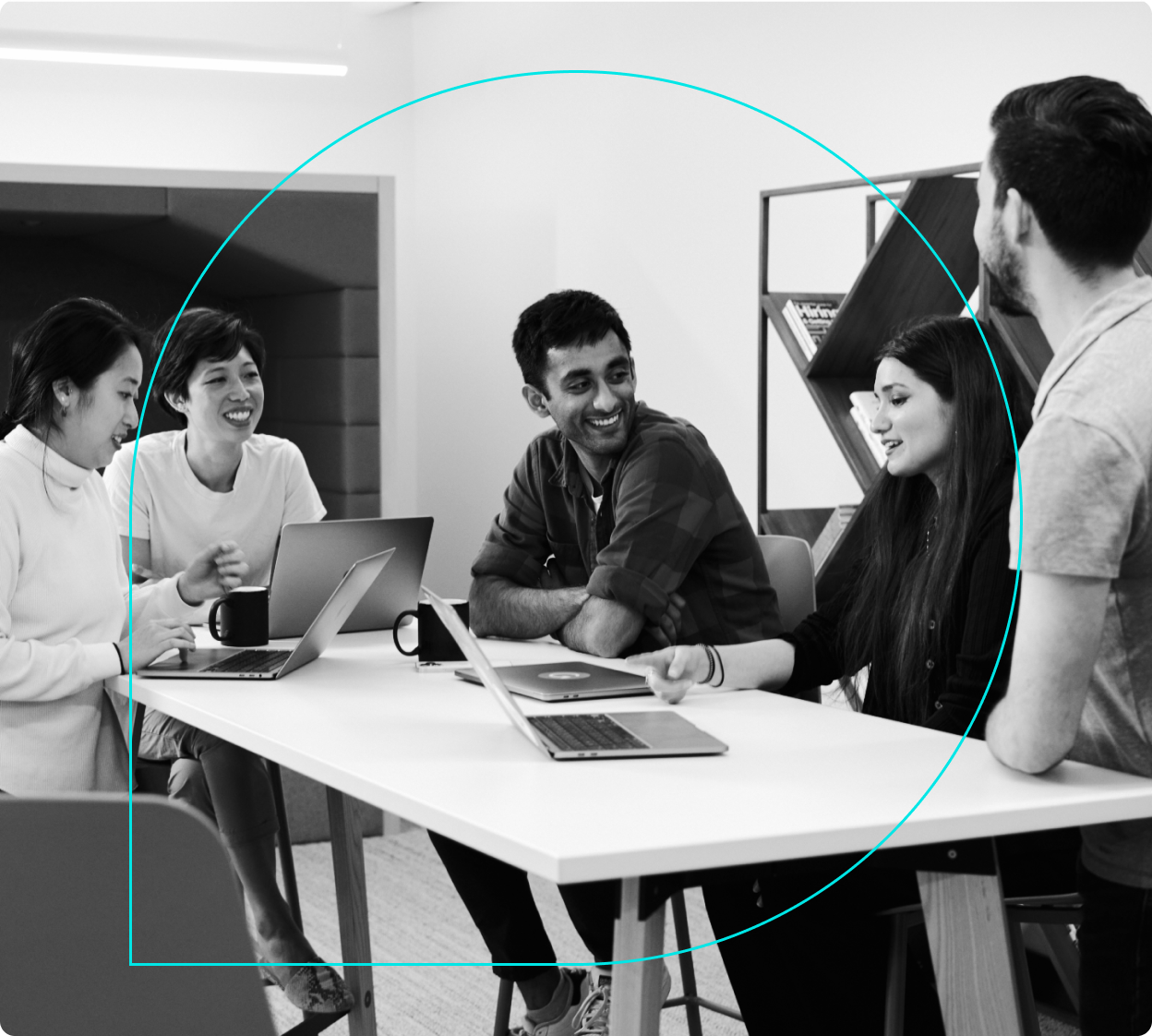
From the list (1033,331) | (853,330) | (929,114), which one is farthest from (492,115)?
(929,114)

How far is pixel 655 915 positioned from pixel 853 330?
5.21ft

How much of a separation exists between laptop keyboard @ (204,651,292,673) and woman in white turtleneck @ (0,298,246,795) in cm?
8

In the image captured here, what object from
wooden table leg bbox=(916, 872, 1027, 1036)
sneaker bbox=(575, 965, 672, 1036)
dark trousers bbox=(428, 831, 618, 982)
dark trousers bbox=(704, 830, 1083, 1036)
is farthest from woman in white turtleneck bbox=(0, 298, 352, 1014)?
wooden table leg bbox=(916, 872, 1027, 1036)

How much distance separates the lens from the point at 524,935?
6.29ft

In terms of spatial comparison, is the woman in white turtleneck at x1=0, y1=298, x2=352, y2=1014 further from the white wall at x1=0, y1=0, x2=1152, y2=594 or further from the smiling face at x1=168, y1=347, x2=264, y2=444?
the white wall at x1=0, y1=0, x2=1152, y2=594

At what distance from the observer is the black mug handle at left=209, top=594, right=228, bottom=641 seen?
6.68ft

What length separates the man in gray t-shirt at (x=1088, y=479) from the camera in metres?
1.14

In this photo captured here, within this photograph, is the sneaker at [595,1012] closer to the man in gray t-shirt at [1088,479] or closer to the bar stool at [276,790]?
the bar stool at [276,790]

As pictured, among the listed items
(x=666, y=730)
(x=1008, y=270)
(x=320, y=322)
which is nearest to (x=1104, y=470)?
(x=1008, y=270)

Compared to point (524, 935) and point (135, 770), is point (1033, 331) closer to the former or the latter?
point (524, 935)

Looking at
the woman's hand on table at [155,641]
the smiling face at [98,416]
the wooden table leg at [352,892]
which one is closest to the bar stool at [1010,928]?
the wooden table leg at [352,892]

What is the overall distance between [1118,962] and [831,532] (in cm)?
111

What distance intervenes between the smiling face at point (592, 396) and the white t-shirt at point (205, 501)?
393 mm

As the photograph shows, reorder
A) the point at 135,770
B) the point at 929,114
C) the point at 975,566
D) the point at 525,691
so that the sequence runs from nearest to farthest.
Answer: the point at 975,566, the point at 525,691, the point at 135,770, the point at 929,114
